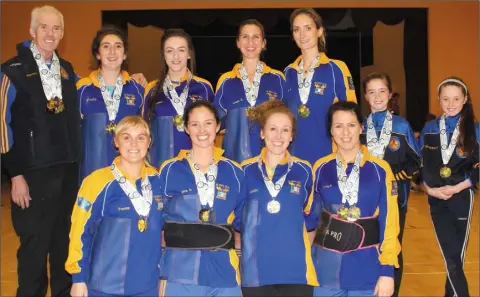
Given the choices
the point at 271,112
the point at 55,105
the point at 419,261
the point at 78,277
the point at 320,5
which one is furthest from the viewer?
the point at 320,5

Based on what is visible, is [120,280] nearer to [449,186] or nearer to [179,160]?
[179,160]

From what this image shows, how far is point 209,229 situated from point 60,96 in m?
1.45

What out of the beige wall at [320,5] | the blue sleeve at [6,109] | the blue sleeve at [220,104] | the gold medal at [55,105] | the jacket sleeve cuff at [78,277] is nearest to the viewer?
the jacket sleeve cuff at [78,277]

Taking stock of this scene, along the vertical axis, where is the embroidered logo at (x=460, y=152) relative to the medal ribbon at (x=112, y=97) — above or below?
below

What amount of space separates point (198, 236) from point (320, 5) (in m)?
8.88

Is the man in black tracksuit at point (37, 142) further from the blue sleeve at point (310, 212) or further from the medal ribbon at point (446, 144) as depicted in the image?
the medal ribbon at point (446, 144)

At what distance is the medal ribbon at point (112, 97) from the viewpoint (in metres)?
3.48

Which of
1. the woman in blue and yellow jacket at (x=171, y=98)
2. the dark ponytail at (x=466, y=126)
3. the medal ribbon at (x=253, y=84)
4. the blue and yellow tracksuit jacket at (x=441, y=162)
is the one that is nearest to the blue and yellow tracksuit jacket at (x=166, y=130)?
the woman in blue and yellow jacket at (x=171, y=98)

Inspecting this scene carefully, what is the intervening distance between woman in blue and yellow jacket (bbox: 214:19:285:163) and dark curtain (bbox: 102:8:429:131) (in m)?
7.05

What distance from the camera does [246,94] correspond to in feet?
11.7

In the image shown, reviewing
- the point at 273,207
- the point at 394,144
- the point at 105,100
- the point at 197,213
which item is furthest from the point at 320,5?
the point at 197,213

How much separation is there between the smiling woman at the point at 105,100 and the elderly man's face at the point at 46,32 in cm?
26

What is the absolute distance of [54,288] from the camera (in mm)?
3605

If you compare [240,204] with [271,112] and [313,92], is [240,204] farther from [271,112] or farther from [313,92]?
[313,92]
